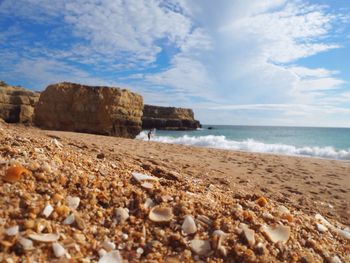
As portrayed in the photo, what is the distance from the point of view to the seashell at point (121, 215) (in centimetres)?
210

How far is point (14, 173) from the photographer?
218 cm

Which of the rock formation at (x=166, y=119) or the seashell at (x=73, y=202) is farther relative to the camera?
the rock formation at (x=166, y=119)

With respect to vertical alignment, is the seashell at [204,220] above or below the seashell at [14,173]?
below

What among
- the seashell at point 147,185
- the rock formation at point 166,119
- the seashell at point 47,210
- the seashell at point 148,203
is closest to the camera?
the seashell at point 47,210

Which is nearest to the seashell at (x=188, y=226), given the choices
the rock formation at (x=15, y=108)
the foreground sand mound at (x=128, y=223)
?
the foreground sand mound at (x=128, y=223)

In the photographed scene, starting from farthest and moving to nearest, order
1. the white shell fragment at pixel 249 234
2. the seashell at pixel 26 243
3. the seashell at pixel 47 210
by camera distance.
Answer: the white shell fragment at pixel 249 234 → the seashell at pixel 47 210 → the seashell at pixel 26 243

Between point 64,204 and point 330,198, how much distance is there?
5.01 metres

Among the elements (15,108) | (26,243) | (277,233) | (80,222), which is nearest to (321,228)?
(277,233)

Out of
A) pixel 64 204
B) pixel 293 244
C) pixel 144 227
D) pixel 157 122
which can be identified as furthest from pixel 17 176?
pixel 157 122

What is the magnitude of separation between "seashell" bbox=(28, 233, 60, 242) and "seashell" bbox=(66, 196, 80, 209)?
340 millimetres

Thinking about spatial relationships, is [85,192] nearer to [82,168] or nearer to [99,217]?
[99,217]

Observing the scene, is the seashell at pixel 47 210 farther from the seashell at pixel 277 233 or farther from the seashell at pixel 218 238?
the seashell at pixel 277 233

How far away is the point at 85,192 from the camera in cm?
227

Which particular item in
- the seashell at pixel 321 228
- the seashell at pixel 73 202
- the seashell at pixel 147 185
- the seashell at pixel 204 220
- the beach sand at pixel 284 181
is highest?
the seashell at pixel 147 185
